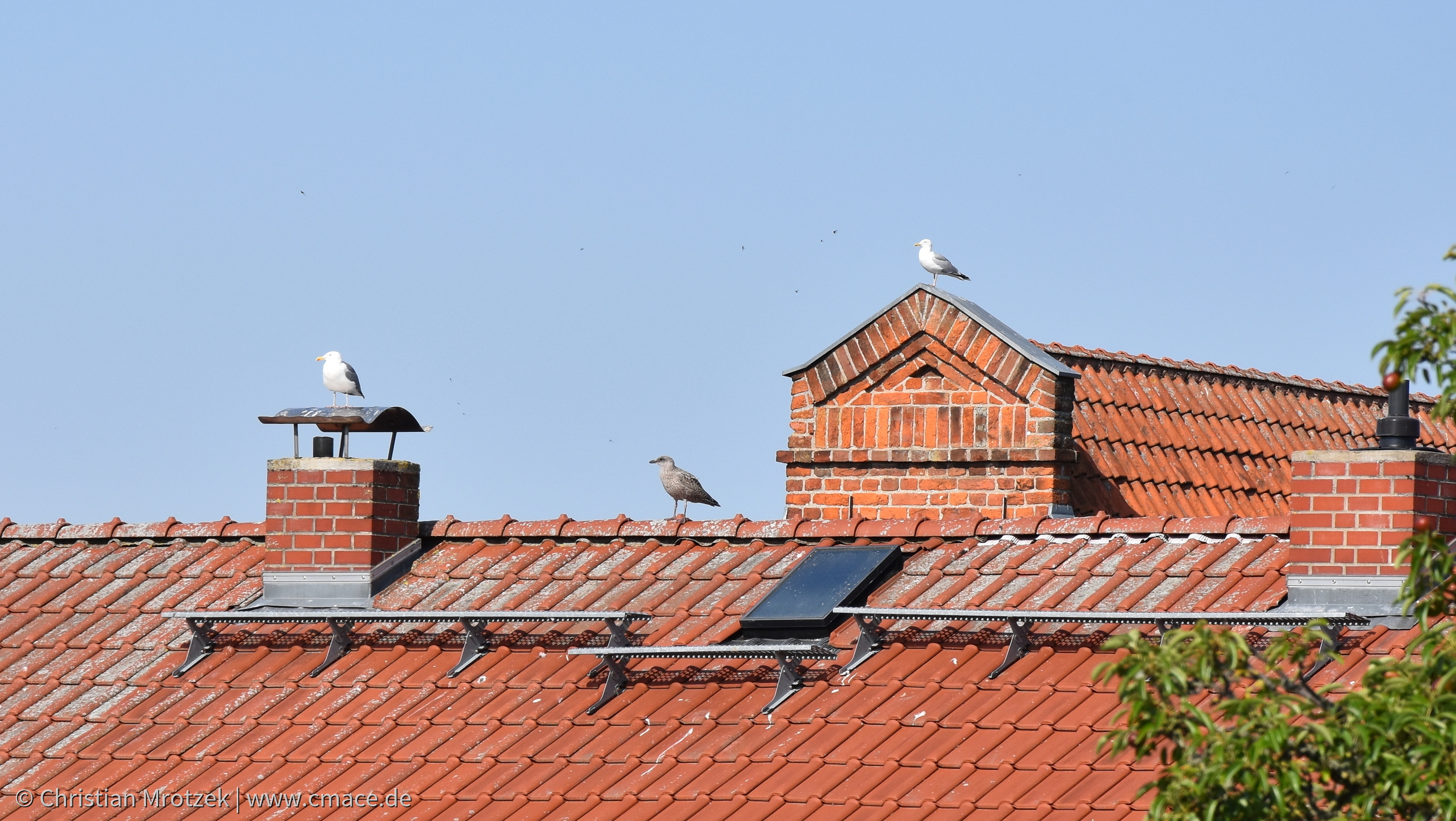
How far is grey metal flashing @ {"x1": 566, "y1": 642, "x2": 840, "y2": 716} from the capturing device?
9.93m

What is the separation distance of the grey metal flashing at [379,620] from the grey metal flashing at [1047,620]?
1.18m

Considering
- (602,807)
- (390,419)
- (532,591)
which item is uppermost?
(390,419)

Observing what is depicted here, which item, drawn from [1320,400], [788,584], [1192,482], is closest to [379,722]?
[788,584]

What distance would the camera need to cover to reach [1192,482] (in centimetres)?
1706

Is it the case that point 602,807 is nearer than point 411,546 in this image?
Yes

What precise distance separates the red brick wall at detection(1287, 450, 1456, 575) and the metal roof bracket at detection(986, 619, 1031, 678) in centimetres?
125

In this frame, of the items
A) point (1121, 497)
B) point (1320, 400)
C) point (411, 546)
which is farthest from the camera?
point (1320, 400)

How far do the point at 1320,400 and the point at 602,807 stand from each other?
1198 centimetres

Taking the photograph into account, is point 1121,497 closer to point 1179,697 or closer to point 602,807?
point 602,807

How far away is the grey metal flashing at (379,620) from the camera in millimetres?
10680

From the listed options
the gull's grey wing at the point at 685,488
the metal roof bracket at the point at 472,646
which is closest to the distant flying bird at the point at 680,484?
the gull's grey wing at the point at 685,488

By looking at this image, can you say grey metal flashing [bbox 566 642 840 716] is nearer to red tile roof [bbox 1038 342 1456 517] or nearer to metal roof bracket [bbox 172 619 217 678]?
metal roof bracket [bbox 172 619 217 678]

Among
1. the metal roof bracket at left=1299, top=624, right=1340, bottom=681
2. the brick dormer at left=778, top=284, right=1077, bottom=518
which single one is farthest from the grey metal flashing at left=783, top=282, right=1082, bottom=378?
the metal roof bracket at left=1299, top=624, right=1340, bottom=681

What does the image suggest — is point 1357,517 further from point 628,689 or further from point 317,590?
point 317,590
